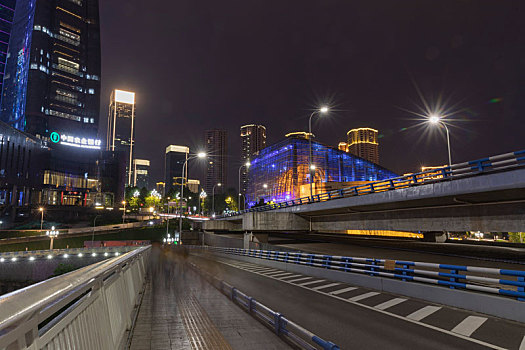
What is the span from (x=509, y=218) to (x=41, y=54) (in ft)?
524

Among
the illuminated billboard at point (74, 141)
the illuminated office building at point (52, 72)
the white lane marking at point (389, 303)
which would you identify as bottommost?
the white lane marking at point (389, 303)

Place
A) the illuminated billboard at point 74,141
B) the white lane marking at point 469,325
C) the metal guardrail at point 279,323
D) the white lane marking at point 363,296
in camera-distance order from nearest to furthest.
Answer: the metal guardrail at point 279,323
the white lane marking at point 469,325
the white lane marking at point 363,296
the illuminated billboard at point 74,141

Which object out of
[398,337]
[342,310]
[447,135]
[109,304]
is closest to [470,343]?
[398,337]

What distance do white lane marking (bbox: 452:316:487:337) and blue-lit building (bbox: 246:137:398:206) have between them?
84132 millimetres

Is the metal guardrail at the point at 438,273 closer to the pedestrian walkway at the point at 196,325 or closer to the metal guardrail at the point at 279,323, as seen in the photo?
the metal guardrail at the point at 279,323

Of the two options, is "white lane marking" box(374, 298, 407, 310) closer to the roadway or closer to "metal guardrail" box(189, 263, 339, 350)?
the roadway

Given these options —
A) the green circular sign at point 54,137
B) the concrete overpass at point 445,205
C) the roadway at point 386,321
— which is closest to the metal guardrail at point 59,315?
the roadway at point 386,321

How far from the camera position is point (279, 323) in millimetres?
7543

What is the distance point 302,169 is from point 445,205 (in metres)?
84.1

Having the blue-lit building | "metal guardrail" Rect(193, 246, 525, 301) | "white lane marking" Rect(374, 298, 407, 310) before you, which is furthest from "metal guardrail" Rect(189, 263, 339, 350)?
the blue-lit building

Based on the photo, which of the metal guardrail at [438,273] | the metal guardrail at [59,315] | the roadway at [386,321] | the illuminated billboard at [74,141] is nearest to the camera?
the metal guardrail at [59,315]

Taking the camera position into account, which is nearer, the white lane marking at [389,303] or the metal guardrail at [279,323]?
the metal guardrail at [279,323]

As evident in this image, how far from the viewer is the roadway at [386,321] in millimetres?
7402

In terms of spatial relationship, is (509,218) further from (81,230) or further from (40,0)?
(40,0)
